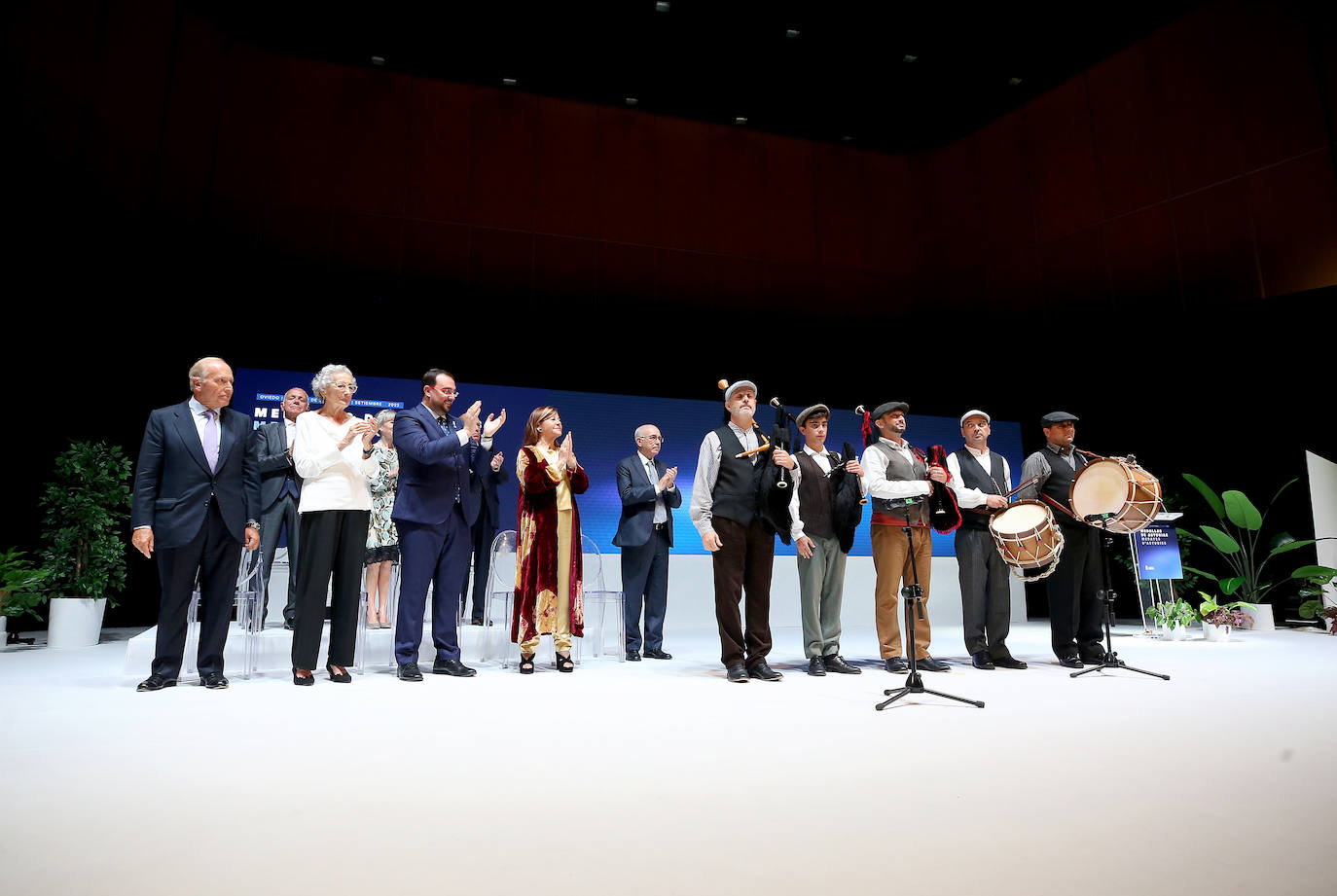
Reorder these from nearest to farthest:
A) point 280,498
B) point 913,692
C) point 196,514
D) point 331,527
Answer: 1. point 913,692
2. point 196,514
3. point 331,527
4. point 280,498

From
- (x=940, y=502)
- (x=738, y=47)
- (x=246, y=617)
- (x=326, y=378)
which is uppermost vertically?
(x=738, y=47)

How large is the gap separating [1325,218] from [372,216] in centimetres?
931

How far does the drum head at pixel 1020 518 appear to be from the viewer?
4.06 m

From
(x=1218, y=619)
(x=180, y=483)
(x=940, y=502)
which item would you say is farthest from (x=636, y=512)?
(x=1218, y=619)

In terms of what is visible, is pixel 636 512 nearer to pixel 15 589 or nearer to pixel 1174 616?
pixel 15 589

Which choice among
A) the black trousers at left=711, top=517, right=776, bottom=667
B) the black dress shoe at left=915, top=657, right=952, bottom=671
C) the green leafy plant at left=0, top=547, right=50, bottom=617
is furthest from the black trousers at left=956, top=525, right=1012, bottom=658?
the green leafy plant at left=0, top=547, right=50, bottom=617

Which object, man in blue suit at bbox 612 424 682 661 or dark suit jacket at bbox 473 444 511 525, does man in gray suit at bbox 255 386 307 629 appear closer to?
dark suit jacket at bbox 473 444 511 525

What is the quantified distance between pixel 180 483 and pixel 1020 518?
13.6ft

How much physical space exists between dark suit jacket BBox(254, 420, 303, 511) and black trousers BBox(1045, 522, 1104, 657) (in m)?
4.51

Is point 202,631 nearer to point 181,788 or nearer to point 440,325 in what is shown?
point 181,788

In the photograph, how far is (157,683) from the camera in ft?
11.7

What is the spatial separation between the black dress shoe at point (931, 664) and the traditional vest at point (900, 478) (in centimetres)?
77

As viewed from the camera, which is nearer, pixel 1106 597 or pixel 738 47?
pixel 1106 597

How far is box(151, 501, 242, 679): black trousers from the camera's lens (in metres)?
3.64
